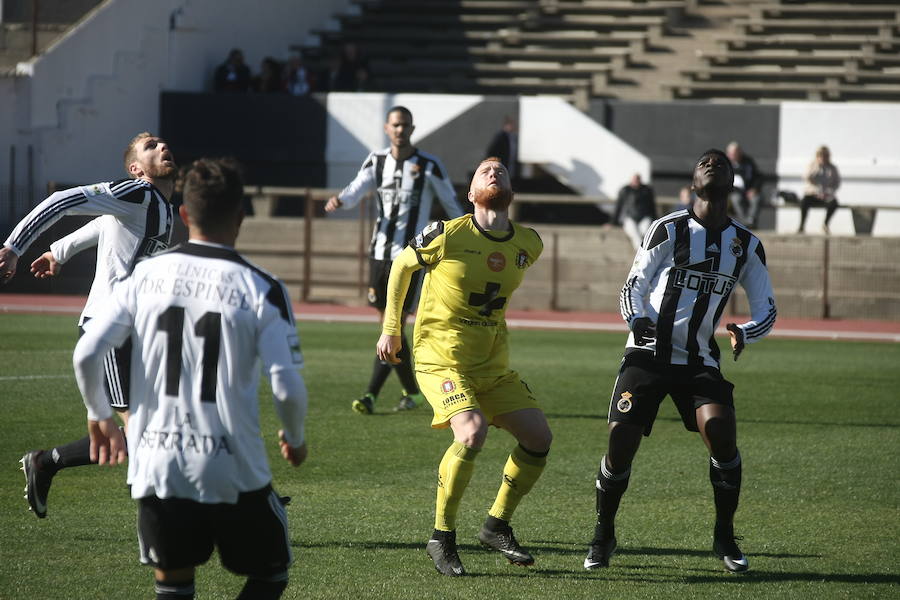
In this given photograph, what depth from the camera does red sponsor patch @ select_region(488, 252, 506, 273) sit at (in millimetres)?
6211

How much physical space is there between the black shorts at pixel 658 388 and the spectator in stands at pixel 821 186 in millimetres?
17837

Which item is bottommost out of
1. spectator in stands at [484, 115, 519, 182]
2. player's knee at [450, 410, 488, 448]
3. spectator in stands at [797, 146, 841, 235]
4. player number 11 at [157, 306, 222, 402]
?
player's knee at [450, 410, 488, 448]

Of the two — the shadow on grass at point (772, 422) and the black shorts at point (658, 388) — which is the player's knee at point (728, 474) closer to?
the black shorts at point (658, 388)

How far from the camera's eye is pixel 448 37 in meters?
31.0

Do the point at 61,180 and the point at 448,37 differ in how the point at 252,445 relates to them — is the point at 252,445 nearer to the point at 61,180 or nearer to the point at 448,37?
the point at 61,180

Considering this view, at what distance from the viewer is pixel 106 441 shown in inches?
168

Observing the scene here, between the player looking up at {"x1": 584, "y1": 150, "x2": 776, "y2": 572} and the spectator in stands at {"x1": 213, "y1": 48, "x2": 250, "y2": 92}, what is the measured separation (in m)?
24.0

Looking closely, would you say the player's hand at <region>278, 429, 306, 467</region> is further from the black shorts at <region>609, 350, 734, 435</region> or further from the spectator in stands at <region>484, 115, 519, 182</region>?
the spectator in stands at <region>484, 115, 519, 182</region>

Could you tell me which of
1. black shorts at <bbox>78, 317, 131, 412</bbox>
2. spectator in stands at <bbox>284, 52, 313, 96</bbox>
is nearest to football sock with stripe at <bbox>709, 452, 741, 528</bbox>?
black shorts at <bbox>78, 317, 131, 412</bbox>

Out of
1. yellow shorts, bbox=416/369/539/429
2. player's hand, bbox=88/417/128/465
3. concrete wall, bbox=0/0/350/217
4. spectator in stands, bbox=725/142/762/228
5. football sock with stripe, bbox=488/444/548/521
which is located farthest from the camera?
concrete wall, bbox=0/0/350/217

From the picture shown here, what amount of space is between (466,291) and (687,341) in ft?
3.59

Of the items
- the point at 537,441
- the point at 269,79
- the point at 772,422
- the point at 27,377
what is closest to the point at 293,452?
the point at 537,441

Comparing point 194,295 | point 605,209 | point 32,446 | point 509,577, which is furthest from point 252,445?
point 605,209

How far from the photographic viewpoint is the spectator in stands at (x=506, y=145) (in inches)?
1013
